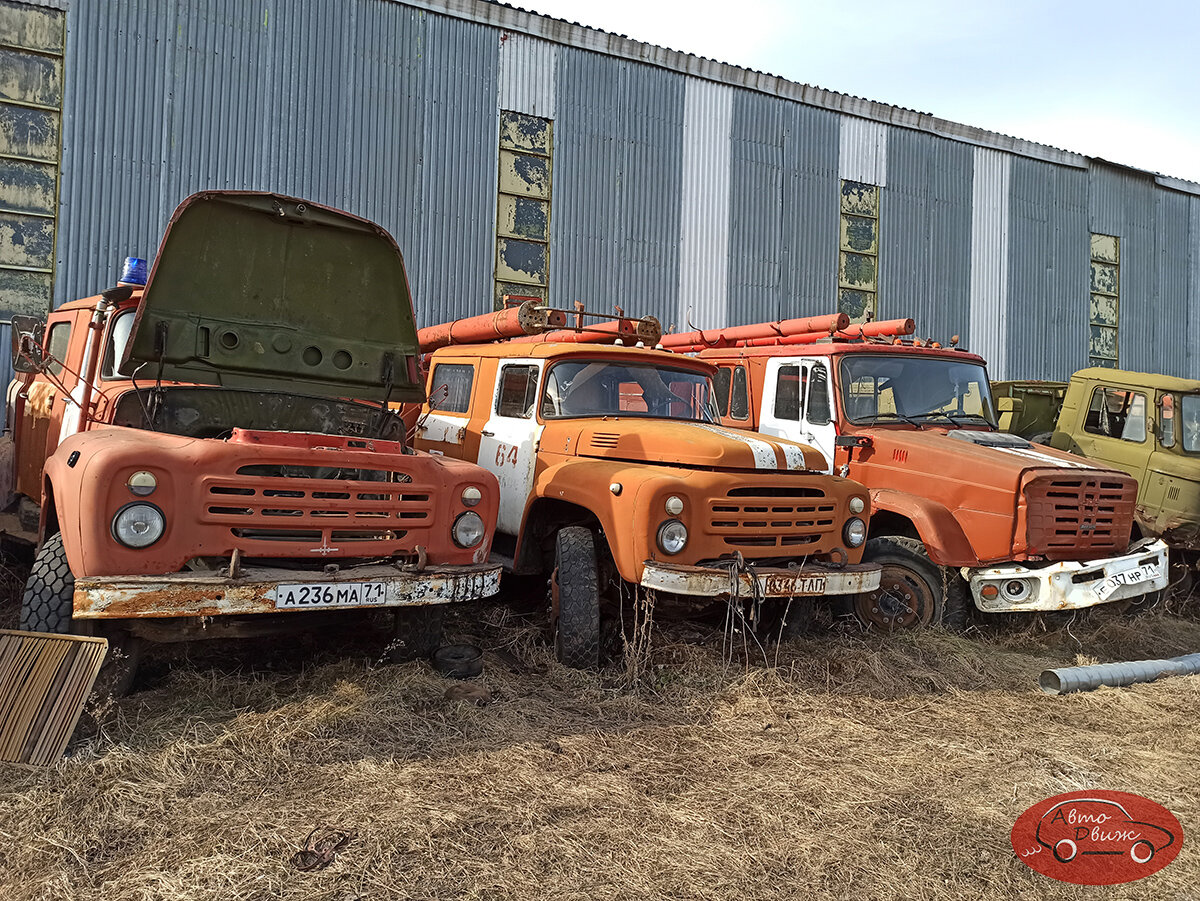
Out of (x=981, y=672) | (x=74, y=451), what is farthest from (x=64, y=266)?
(x=981, y=672)

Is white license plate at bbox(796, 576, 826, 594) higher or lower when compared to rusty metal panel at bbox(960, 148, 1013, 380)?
lower


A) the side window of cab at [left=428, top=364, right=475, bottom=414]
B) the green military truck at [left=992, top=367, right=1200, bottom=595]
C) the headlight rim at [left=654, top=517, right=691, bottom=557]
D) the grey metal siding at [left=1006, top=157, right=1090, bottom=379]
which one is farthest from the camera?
the grey metal siding at [left=1006, top=157, right=1090, bottom=379]

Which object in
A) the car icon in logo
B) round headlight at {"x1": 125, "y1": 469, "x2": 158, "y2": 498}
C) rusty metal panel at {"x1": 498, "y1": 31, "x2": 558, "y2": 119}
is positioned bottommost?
the car icon in logo

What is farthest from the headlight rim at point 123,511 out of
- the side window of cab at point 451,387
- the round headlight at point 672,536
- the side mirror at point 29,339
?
the side window of cab at point 451,387

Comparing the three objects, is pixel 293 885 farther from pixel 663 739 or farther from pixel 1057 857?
pixel 1057 857

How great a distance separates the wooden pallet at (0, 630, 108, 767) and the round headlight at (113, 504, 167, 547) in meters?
0.45

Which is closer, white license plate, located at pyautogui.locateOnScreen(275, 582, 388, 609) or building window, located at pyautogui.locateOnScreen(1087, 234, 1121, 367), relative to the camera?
white license plate, located at pyautogui.locateOnScreen(275, 582, 388, 609)

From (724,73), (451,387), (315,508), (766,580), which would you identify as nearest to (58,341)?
(451,387)

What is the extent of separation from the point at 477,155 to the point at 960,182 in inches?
350

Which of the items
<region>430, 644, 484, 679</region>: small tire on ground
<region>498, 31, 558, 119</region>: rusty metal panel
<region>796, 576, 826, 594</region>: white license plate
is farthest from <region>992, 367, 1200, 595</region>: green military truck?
<region>498, 31, 558, 119</region>: rusty metal panel

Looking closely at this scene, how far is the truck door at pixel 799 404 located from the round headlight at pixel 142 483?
4.81 meters

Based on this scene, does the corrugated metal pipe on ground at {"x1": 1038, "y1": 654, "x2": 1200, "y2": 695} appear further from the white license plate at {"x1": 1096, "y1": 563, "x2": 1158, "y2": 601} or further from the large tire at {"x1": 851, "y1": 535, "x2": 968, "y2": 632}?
the large tire at {"x1": 851, "y1": 535, "x2": 968, "y2": 632}

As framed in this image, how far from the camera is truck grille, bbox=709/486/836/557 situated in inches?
201

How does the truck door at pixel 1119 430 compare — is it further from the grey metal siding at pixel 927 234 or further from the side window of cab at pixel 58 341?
the side window of cab at pixel 58 341
